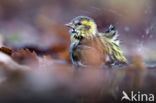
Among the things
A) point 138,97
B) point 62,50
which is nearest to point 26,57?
point 62,50

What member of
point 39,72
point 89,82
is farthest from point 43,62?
point 89,82

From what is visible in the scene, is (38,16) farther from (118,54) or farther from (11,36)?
(118,54)

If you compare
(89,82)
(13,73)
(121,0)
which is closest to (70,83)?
(89,82)

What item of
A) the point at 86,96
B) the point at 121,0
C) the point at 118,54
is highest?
the point at 121,0

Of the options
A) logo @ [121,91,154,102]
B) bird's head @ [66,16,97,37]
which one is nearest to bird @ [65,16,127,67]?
bird's head @ [66,16,97,37]

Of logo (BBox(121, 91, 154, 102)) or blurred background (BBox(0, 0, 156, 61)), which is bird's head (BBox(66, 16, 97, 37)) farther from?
logo (BBox(121, 91, 154, 102))

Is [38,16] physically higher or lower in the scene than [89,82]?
higher

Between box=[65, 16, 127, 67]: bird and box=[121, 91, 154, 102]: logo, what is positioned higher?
box=[65, 16, 127, 67]: bird
